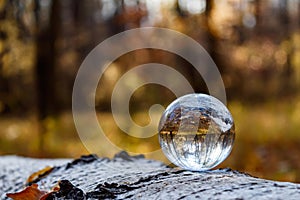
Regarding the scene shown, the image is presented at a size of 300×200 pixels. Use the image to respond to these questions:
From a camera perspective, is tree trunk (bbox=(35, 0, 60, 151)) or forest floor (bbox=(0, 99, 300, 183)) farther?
tree trunk (bbox=(35, 0, 60, 151))

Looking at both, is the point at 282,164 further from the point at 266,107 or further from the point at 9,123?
the point at 9,123

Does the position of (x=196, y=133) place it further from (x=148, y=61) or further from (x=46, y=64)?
(x=148, y=61)

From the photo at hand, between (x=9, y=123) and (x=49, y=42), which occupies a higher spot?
(x=49, y=42)

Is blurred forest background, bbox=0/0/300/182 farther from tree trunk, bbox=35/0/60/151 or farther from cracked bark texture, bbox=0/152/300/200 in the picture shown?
cracked bark texture, bbox=0/152/300/200

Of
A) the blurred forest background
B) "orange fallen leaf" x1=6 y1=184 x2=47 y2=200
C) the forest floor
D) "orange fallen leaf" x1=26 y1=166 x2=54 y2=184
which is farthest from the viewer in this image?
the blurred forest background

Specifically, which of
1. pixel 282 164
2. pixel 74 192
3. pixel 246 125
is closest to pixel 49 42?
pixel 246 125

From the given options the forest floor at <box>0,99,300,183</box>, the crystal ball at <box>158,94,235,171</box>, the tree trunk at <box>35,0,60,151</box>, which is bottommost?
the forest floor at <box>0,99,300,183</box>

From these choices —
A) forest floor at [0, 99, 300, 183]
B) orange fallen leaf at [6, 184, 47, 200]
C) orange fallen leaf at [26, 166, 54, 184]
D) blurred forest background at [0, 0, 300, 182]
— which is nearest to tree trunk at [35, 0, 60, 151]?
blurred forest background at [0, 0, 300, 182]
